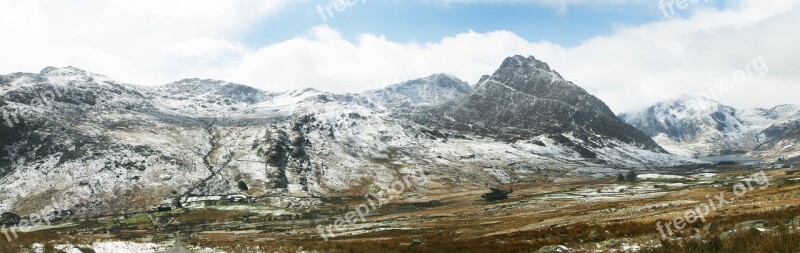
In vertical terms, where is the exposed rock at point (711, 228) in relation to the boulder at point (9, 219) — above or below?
above

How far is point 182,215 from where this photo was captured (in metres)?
142

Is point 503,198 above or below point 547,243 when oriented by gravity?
below

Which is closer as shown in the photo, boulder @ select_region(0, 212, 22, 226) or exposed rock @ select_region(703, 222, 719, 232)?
exposed rock @ select_region(703, 222, 719, 232)

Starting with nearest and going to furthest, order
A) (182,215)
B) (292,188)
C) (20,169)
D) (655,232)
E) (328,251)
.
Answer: (655,232) < (328,251) < (182,215) < (20,169) < (292,188)

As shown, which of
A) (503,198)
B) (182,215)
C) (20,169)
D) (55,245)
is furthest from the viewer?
(20,169)

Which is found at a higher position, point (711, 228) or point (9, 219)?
point (711, 228)

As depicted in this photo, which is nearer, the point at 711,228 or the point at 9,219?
the point at 711,228

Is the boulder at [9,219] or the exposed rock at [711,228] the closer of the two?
the exposed rock at [711,228]

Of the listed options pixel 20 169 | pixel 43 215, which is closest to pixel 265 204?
pixel 43 215

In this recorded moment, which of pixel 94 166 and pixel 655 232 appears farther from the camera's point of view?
pixel 94 166

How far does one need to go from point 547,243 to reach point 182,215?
130m

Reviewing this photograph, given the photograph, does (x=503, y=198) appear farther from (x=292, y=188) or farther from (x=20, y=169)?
(x=20, y=169)

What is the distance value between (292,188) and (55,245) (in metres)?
167

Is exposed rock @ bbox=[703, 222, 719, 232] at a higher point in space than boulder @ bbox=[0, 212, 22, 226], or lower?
higher
